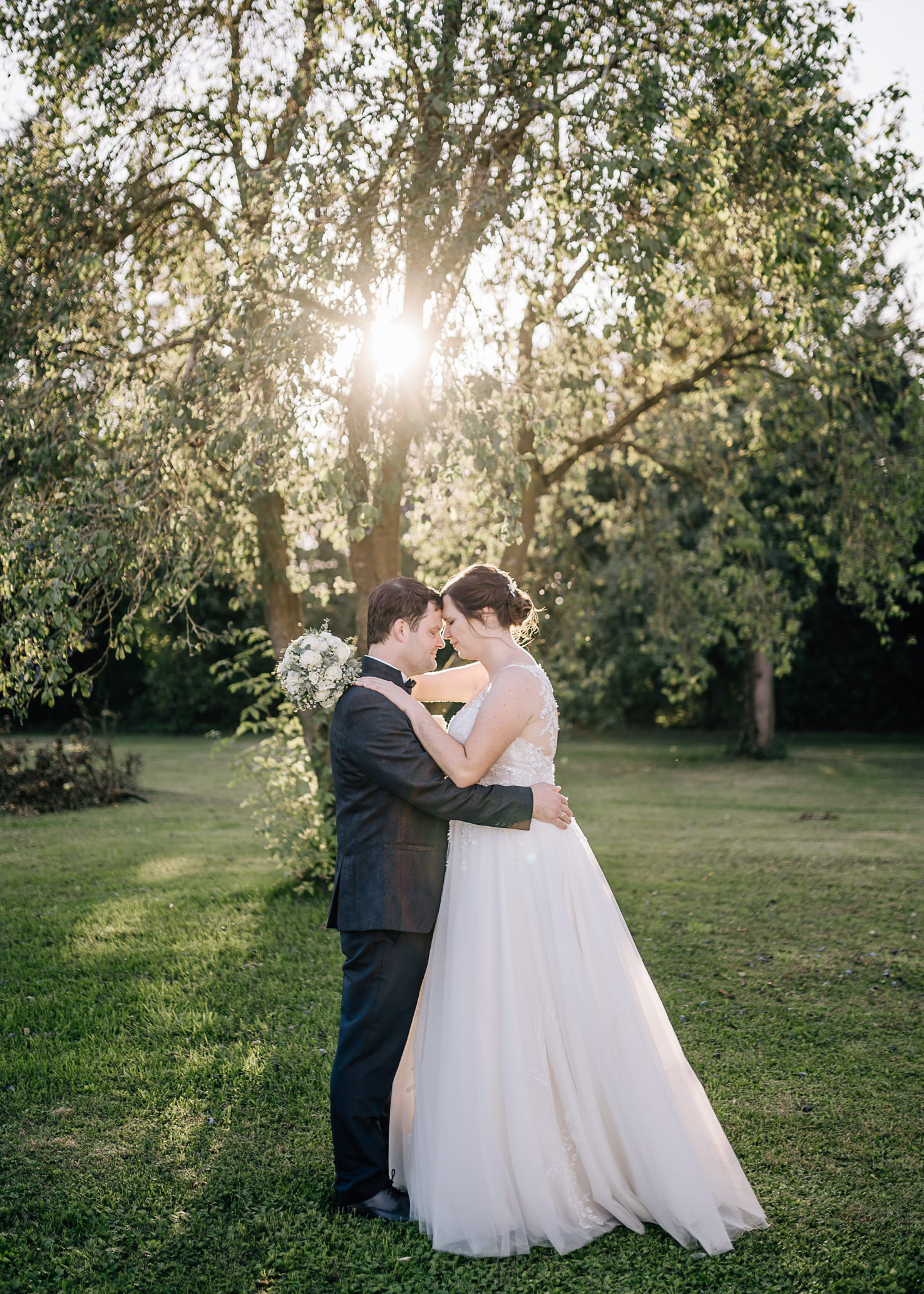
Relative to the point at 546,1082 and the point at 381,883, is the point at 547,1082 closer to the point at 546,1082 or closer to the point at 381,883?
the point at 546,1082

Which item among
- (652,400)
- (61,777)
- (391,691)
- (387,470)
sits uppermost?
(652,400)

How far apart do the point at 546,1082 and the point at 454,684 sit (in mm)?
1609

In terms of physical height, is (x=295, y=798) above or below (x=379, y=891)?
below

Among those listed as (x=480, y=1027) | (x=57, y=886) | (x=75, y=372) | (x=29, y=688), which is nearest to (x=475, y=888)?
(x=480, y=1027)

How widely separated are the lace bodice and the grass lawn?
5.11ft

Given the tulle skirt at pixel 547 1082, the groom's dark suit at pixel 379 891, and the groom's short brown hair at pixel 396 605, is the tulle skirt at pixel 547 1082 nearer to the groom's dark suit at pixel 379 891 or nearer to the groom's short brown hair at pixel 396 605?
the groom's dark suit at pixel 379 891

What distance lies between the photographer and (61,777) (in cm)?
1343

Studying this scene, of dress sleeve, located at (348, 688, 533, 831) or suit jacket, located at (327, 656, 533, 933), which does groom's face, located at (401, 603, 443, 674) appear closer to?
suit jacket, located at (327, 656, 533, 933)

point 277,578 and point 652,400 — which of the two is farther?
point 652,400

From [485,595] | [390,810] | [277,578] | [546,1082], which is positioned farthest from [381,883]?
[277,578]

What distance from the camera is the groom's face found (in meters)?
3.62

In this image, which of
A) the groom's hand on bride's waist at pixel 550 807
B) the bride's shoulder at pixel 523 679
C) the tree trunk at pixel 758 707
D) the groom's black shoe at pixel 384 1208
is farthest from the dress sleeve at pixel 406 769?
the tree trunk at pixel 758 707

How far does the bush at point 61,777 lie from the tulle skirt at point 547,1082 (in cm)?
1087

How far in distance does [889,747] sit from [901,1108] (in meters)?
19.0
